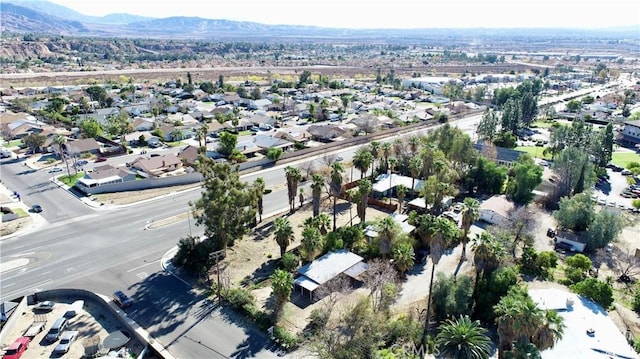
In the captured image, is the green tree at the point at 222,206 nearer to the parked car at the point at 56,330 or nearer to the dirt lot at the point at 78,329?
the dirt lot at the point at 78,329

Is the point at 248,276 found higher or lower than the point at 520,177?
lower

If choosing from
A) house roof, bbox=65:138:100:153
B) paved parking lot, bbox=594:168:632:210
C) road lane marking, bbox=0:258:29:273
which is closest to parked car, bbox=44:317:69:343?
road lane marking, bbox=0:258:29:273

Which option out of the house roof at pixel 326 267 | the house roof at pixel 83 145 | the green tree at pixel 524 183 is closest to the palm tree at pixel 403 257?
the house roof at pixel 326 267

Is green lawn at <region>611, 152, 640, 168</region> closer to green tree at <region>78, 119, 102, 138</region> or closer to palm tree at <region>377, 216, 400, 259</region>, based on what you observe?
palm tree at <region>377, 216, 400, 259</region>

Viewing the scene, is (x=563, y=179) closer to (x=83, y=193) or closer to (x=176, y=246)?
(x=176, y=246)

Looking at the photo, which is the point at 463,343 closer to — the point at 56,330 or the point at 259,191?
the point at 56,330

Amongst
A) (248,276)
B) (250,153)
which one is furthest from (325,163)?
(248,276)
